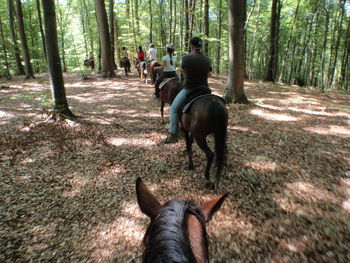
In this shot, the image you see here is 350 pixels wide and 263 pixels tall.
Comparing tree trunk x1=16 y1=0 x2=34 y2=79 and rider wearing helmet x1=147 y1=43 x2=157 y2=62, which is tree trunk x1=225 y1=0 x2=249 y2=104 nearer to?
rider wearing helmet x1=147 y1=43 x2=157 y2=62

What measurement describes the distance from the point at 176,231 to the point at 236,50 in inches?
324

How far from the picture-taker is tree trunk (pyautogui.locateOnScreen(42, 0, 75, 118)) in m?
5.93

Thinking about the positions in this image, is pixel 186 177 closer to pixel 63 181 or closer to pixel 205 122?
pixel 205 122

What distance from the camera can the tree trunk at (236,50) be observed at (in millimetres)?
7543

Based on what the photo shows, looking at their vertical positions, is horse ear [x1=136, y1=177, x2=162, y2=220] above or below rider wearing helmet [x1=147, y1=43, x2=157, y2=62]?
below

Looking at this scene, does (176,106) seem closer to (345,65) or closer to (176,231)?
(176,231)

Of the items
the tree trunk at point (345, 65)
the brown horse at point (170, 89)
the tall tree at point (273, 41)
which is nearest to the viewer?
the brown horse at point (170, 89)

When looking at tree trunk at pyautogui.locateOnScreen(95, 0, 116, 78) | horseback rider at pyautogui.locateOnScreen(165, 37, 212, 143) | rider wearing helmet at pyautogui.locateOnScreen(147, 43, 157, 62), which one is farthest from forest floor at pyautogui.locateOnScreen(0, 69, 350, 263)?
tree trunk at pyautogui.locateOnScreen(95, 0, 116, 78)

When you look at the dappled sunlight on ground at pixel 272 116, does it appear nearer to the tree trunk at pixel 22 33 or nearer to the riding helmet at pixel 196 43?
the riding helmet at pixel 196 43

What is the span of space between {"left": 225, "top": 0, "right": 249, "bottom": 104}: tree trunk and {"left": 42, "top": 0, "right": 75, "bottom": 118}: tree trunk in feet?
20.2

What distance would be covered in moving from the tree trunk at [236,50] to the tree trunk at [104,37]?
416 inches

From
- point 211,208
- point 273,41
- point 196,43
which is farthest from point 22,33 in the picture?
point 211,208

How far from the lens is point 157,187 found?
13.4 feet

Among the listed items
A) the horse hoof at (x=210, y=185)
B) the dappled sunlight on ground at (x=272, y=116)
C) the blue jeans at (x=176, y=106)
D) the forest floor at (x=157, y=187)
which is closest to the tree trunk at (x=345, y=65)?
the dappled sunlight on ground at (x=272, y=116)
